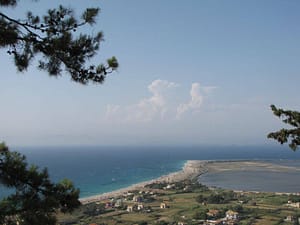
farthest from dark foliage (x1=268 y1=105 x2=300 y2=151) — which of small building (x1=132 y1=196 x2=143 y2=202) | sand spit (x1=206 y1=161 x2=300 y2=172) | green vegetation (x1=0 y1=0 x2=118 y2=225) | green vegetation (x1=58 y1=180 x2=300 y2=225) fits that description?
sand spit (x1=206 y1=161 x2=300 y2=172)

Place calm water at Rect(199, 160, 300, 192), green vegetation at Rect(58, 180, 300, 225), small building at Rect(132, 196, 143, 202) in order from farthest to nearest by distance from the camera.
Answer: calm water at Rect(199, 160, 300, 192) → small building at Rect(132, 196, 143, 202) → green vegetation at Rect(58, 180, 300, 225)

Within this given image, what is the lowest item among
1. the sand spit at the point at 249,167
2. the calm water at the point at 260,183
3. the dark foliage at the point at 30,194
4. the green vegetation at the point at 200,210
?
the green vegetation at the point at 200,210

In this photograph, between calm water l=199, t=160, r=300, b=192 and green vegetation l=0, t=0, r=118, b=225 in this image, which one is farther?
calm water l=199, t=160, r=300, b=192

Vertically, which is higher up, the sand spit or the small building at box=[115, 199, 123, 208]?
the sand spit

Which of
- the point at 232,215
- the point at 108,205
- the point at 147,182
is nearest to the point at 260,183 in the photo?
the point at 147,182

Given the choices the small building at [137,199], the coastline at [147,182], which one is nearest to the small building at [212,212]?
the small building at [137,199]

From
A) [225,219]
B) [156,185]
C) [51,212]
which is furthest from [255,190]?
[51,212]

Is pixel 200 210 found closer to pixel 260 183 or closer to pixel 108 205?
pixel 108 205

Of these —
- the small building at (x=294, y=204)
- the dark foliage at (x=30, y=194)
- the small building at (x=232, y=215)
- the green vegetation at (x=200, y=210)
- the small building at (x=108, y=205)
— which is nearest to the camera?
the dark foliage at (x=30, y=194)

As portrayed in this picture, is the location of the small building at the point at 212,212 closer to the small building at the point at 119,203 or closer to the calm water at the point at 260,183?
the small building at the point at 119,203

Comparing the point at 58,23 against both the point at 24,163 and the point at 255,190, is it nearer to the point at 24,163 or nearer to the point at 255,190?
the point at 24,163

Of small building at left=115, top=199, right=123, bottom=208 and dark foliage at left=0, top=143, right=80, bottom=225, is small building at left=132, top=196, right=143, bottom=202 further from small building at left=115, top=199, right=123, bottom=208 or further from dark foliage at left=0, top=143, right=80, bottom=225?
dark foliage at left=0, top=143, right=80, bottom=225
